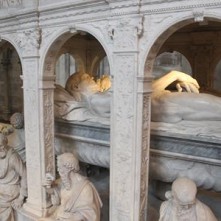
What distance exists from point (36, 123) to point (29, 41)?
38.7 inches

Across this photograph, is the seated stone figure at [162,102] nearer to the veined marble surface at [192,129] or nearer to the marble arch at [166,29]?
the veined marble surface at [192,129]

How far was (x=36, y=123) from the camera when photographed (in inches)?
150

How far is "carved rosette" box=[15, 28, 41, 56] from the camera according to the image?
3617 mm

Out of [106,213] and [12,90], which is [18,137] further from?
[12,90]

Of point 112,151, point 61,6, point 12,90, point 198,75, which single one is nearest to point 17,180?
point 112,151

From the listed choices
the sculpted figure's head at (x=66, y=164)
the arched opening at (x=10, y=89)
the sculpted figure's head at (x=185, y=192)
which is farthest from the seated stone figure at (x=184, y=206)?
the arched opening at (x=10, y=89)

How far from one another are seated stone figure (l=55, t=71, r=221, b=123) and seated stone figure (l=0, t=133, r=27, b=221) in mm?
838

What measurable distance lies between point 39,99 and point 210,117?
1960 millimetres

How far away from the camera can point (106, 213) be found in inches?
159

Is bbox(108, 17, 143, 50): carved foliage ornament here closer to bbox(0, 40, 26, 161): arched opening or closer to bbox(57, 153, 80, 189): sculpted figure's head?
bbox(57, 153, 80, 189): sculpted figure's head

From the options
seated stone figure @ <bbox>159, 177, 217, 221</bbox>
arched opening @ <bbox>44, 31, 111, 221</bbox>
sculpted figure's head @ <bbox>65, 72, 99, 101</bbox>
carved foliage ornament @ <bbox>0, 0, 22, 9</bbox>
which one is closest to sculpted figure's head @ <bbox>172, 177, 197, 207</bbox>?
seated stone figure @ <bbox>159, 177, 217, 221</bbox>

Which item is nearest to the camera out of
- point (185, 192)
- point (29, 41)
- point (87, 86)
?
point (185, 192)

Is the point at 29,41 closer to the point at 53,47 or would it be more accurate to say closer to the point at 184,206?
the point at 53,47

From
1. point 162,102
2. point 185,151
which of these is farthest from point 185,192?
point 162,102
